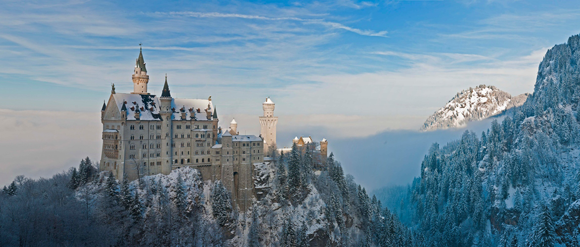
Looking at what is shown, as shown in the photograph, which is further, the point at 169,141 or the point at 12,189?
the point at 169,141

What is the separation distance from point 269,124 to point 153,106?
110 ft

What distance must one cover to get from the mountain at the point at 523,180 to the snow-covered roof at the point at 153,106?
3665 inches

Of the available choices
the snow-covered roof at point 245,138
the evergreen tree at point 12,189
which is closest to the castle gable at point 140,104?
the snow-covered roof at point 245,138

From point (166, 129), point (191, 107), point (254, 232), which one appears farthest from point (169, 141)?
point (254, 232)

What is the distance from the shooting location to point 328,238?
106 metres

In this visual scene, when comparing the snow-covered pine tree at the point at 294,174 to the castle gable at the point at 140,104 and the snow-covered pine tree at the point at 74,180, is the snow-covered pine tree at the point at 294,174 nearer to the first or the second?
the castle gable at the point at 140,104

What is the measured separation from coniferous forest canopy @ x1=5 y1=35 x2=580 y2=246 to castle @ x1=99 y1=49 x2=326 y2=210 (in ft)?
10.0

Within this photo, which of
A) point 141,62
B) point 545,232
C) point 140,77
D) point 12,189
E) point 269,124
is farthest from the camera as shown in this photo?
point 545,232

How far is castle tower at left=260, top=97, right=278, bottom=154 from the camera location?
122 m

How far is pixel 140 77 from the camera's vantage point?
10500 centimetres

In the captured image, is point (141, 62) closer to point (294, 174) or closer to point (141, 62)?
point (141, 62)

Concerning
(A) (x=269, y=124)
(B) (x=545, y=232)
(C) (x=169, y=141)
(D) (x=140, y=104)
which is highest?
(D) (x=140, y=104)

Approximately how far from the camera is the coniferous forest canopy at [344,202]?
8881 cm

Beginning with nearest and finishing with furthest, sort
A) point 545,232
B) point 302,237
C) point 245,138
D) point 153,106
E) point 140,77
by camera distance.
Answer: point 153,106, point 302,237, point 140,77, point 245,138, point 545,232
